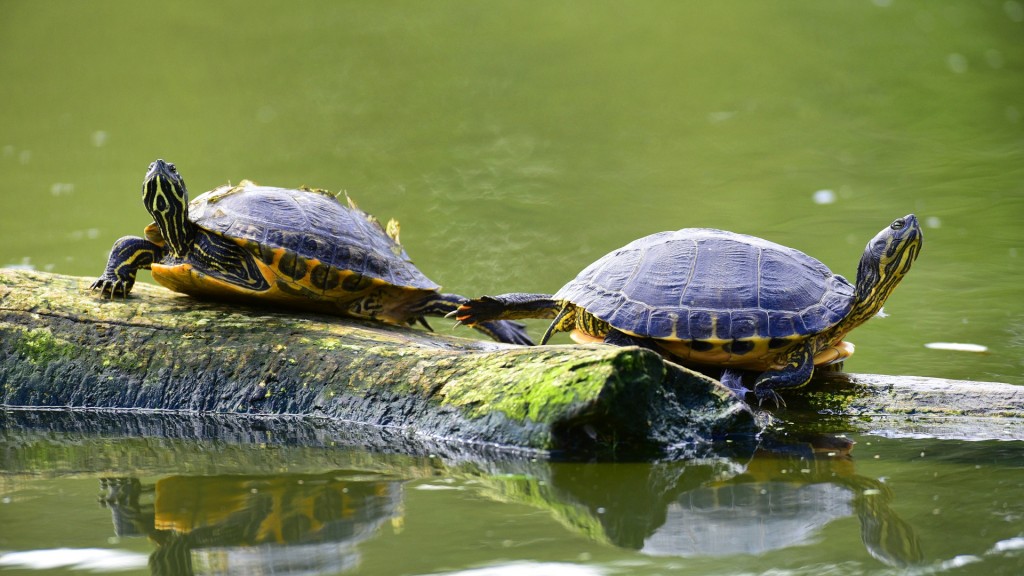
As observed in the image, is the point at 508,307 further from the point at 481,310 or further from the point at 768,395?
the point at 768,395

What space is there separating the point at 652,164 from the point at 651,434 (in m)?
7.13

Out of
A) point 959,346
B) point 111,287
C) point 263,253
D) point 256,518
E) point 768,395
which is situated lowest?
point 256,518

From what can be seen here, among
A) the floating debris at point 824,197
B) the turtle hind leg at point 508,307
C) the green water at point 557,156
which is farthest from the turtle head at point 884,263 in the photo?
the floating debris at point 824,197

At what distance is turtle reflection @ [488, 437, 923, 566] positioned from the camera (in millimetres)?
2562

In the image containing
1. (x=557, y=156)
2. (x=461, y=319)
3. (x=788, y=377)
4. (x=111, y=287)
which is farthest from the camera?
(x=557, y=156)

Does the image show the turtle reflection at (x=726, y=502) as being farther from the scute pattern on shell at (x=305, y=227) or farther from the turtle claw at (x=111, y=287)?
the turtle claw at (x=111, y=287)

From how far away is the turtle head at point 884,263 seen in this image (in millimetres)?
3818

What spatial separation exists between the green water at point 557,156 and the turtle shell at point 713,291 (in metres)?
0.56

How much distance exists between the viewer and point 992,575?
2305 mm

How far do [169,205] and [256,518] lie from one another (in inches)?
74.8

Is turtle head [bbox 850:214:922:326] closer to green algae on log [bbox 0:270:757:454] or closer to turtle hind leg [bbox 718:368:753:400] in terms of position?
turtle hind leg [bbox 718:368:753:400]

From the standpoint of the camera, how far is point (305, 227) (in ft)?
14.6

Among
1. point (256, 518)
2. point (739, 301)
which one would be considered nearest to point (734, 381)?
point (739, 301)

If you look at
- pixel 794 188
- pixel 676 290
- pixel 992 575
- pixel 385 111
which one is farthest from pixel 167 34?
pixel 992 575
